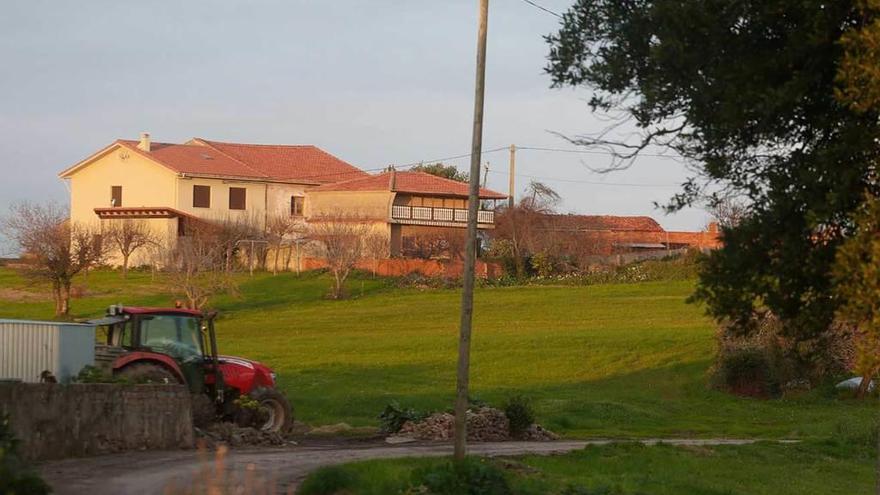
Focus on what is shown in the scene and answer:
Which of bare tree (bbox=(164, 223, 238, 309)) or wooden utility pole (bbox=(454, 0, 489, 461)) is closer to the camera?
wooden utility pole (bbox=(454, 0, 489, 461))

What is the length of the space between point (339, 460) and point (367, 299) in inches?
1892

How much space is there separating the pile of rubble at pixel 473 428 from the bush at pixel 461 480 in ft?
29.8

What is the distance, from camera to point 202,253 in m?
62.6

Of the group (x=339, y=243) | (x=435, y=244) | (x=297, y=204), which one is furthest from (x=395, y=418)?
(x=297, y=204)

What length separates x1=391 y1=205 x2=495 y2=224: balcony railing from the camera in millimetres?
83438

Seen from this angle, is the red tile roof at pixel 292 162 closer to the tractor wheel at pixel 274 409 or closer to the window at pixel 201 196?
the window at pixel 201 196

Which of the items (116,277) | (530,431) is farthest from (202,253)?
(530,431)

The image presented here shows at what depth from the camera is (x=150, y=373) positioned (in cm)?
2227

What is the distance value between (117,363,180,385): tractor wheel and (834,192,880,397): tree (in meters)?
12.3

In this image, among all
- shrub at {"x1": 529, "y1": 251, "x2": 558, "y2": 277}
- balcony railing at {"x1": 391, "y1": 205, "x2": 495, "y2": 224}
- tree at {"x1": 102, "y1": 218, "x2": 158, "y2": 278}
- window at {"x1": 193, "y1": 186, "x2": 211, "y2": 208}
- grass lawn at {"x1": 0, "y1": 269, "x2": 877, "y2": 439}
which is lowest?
grass lawn at {"x1": 0, "y1": 269, "x2": 877, "y2": 439}

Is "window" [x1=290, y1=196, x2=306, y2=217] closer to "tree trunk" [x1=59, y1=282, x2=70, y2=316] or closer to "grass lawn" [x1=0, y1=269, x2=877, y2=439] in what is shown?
"grass lawn" [x1=0, y1=269, x2=877, y2=439]

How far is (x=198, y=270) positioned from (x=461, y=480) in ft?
151

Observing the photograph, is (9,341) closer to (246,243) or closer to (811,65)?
(811,65)

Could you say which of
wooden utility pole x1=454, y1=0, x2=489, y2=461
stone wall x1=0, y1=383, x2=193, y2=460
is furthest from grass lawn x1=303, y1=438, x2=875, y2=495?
stone wall x1=0, y1=383, x2=193, y2=460
